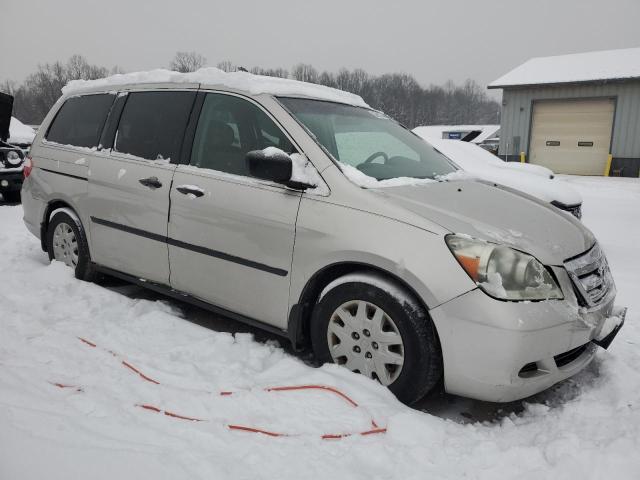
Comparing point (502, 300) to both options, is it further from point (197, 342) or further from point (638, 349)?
point (197, 342)

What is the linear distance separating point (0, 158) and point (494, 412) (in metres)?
9.17

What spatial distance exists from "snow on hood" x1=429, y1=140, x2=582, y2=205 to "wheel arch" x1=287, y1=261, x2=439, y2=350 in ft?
9.42

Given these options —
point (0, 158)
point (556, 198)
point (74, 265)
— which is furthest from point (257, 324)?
point (0, 158)

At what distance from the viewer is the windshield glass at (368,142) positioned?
3098mm

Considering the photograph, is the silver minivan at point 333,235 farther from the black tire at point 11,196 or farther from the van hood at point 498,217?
the black tire at point 11,196

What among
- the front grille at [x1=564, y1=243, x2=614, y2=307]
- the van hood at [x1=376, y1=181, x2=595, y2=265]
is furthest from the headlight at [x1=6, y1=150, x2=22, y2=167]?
the front grille at [x1=564, y1=243, x2=614, y2=307]

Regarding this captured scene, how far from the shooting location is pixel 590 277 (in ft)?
8.72

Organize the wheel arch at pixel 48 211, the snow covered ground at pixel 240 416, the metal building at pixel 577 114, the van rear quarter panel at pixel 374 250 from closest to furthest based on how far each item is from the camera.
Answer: the snow covered ground at pixel 240 416
the van rear quarter panel at pixel 374 250
the wheel arch at pixel 48 211
the metal building at pixel 577 114

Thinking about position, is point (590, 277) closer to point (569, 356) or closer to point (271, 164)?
point (569, 356)

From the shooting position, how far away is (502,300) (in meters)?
2.30

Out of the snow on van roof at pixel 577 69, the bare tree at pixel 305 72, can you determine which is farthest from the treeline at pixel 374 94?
the snow on van roof at pixel 577 69

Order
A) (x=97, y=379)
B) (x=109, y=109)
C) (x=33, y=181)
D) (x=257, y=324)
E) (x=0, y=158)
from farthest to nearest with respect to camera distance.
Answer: (x=0, y=158), (x=33, y=181), (x=109, y=109), (x=257, y=324), (x=97, y=379)

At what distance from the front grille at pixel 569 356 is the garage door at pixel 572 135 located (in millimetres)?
18241

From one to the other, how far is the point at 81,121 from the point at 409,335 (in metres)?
3.44
